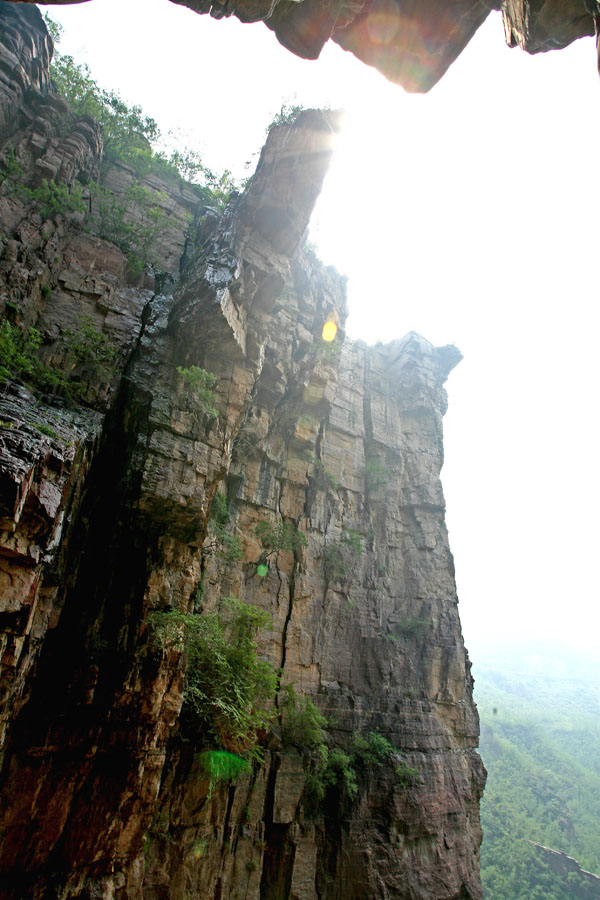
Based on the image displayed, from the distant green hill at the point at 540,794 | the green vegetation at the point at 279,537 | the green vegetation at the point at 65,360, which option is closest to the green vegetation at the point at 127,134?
the green vegetation at the point at 65,360

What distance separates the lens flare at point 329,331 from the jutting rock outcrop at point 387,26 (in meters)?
13.7

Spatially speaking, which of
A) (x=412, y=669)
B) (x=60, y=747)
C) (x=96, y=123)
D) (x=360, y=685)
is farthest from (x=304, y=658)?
(x=96, y=123)

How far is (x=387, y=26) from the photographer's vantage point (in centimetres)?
602

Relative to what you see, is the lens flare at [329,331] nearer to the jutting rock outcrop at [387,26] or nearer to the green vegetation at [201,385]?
the green vegetation at [201,385]

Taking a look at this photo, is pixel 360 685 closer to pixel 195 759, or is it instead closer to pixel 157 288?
pixel 195 759

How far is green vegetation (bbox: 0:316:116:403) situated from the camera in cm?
950

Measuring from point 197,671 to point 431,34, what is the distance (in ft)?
45.1

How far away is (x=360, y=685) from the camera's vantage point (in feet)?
55.5

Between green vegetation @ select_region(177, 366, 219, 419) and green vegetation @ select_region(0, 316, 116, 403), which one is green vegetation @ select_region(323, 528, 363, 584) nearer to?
green vegetation @ select_region(177, 366, 219, 419)

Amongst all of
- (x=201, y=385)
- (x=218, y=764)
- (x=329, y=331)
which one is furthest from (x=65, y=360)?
(x=329, y=331)

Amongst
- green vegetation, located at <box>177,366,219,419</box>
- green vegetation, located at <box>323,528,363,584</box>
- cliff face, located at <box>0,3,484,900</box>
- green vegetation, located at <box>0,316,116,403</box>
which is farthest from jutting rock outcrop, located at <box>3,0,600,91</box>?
green vegetation, located at <box>323,528,363,584</box>

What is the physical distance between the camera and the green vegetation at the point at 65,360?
31.2 ft

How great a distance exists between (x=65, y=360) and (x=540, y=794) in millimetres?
55409

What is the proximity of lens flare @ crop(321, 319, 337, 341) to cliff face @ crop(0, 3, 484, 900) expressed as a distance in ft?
1.48
